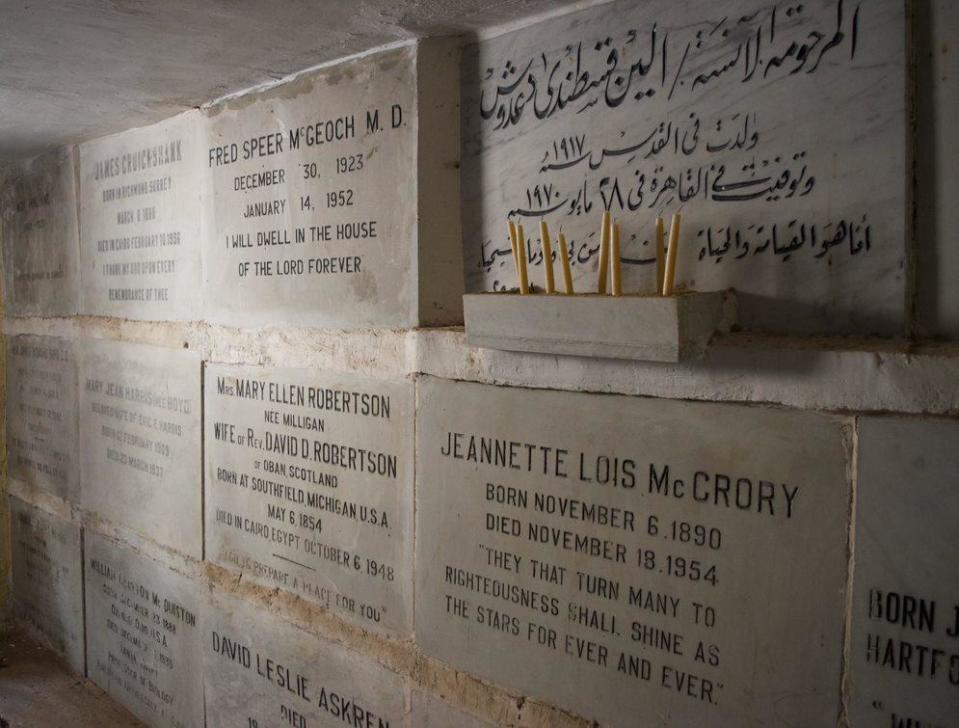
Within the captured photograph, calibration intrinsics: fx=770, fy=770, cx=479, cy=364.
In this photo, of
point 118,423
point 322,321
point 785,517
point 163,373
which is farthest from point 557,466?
point 118,423

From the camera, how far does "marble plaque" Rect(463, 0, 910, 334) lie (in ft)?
3.73

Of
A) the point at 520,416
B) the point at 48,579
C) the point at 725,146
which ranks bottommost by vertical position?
the point at 48,579

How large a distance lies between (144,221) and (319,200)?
3.06 ft

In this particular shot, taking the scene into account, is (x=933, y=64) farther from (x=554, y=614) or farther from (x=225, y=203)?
(x=225, y=203)

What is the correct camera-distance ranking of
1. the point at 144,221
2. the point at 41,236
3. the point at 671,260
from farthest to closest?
the point at 41,236 < the point at 144,221 < the point at 671,260

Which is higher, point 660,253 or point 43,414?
point 660,253

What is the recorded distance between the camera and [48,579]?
3076mm

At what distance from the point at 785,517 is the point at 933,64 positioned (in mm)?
Result: 685

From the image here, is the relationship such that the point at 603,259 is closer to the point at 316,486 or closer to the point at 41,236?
the point at 316,486

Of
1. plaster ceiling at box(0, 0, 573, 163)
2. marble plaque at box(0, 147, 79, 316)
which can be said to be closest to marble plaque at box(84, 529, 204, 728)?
marble plaque at box(0, 147, 79, 316)

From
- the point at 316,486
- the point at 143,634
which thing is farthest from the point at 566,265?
the point at 143,634

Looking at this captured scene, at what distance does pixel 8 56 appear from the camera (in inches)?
69.0

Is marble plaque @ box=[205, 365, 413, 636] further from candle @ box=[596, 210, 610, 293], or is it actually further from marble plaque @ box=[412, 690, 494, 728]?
candle @ box=[596, 210, 610, 293]

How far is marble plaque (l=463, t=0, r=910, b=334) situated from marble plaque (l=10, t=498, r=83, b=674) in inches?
88.5
